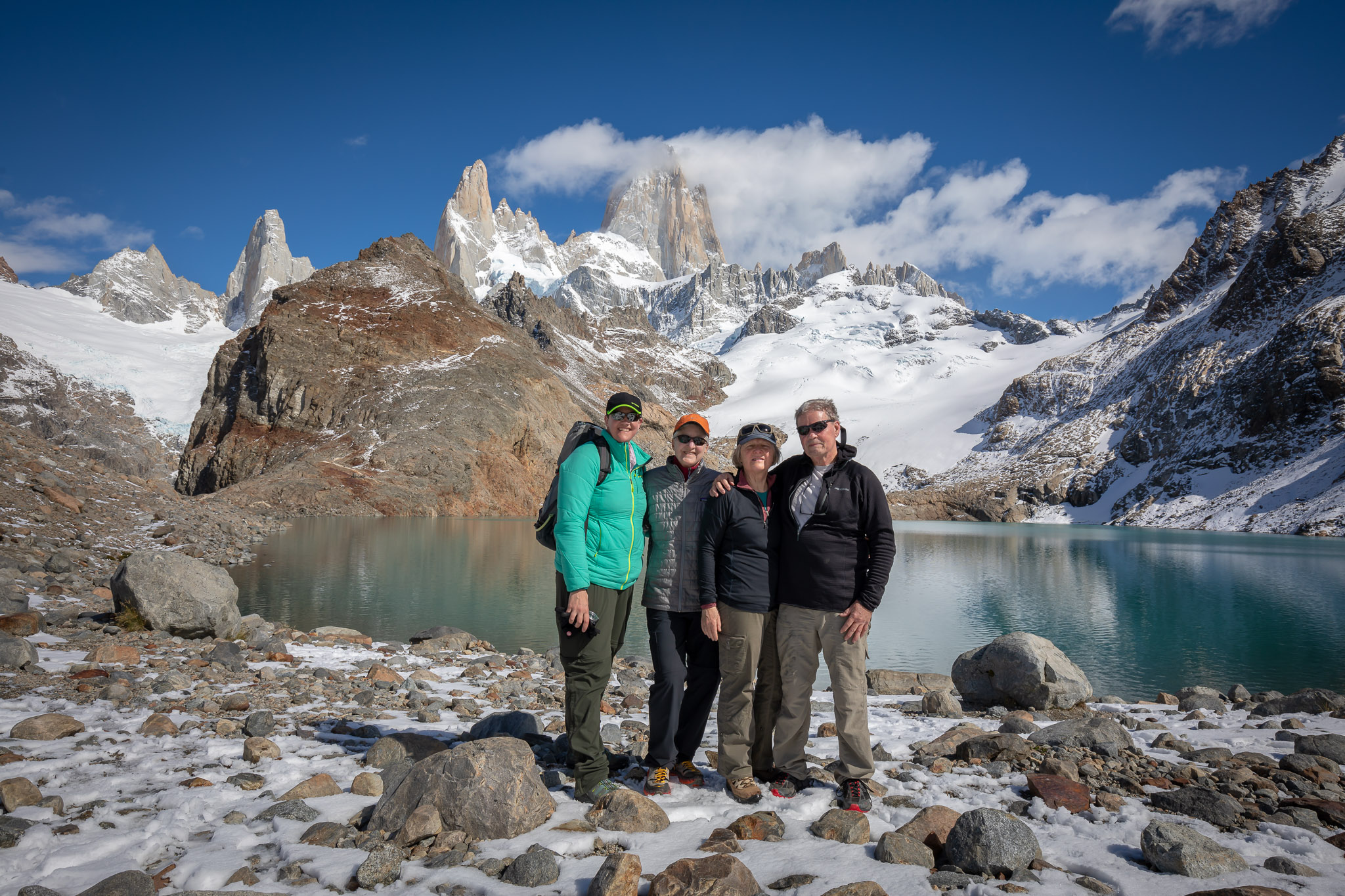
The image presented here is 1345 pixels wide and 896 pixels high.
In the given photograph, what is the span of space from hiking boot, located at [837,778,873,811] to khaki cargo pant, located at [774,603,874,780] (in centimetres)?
6

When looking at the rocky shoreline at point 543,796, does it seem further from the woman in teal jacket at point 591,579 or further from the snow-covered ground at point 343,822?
the woman in teal jacket at point 591,579

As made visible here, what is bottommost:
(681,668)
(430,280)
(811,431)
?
(681,668)

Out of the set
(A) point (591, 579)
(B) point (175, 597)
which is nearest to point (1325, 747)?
(A) point (591, 579)

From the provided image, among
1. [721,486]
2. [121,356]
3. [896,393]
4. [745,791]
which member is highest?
[896,393]

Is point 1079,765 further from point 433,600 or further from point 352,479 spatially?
point 352,479

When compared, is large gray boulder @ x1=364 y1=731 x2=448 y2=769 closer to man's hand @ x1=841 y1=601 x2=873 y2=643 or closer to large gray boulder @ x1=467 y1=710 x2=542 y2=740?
large gray boulder @ x1=467 y1=710 x2=542 y2=740

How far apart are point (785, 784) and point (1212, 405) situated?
391 ft

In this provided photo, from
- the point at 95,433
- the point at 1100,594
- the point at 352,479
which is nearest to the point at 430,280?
the point at 352,479

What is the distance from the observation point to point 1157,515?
8688 centimetres

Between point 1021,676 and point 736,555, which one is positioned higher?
point 736,555

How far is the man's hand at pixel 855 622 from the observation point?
4.36 meters

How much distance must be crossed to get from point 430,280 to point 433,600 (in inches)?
2705

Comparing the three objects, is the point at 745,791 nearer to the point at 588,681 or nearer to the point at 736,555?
the point at 588,681

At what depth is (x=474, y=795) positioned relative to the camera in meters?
3.71
